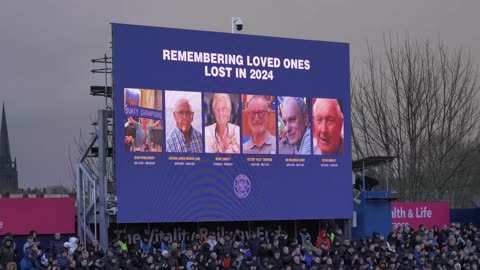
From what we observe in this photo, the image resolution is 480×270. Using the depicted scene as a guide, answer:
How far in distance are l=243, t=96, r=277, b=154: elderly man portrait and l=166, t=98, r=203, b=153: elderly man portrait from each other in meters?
1.54

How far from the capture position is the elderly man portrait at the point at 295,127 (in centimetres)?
2619

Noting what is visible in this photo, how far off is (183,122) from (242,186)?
2563mm

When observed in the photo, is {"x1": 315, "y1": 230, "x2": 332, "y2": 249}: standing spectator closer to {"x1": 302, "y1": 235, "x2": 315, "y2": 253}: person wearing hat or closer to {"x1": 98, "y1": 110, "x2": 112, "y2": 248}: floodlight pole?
{"x1": 302, "y1": 235, "x2": 315, "y2": 253}: person wearing hat

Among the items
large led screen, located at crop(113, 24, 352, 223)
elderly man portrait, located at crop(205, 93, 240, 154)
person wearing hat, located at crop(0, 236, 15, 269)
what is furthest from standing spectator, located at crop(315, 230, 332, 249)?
person wearing hat, located at crop(0, 236, 15, 269)

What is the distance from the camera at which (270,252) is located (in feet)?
82.4

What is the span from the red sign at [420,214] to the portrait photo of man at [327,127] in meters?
5.47

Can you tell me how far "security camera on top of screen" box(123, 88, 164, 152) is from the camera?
23766mm

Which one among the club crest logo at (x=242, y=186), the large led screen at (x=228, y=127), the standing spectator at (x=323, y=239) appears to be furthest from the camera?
the standing spectator at (x=323, y=239)

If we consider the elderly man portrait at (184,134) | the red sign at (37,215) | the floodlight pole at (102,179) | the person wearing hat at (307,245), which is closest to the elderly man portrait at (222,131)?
the elderly man portrait at (184,134)

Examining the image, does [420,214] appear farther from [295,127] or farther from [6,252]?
[6,252]

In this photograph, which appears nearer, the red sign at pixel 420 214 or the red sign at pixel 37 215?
the red sign at pixel 37 215

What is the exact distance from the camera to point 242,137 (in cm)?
2550

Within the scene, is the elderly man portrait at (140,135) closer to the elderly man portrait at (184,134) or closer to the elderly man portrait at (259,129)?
the elderly man portrait at (184,134)

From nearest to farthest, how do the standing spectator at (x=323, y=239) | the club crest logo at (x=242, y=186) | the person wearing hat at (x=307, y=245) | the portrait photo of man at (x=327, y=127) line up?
the club crest logo at (x=242, y=186) → the person wearing hat at (x=307, y=245) → the portrait photo of man at (x=327, y=127) → the standing spectator at (x=323, y=239)
